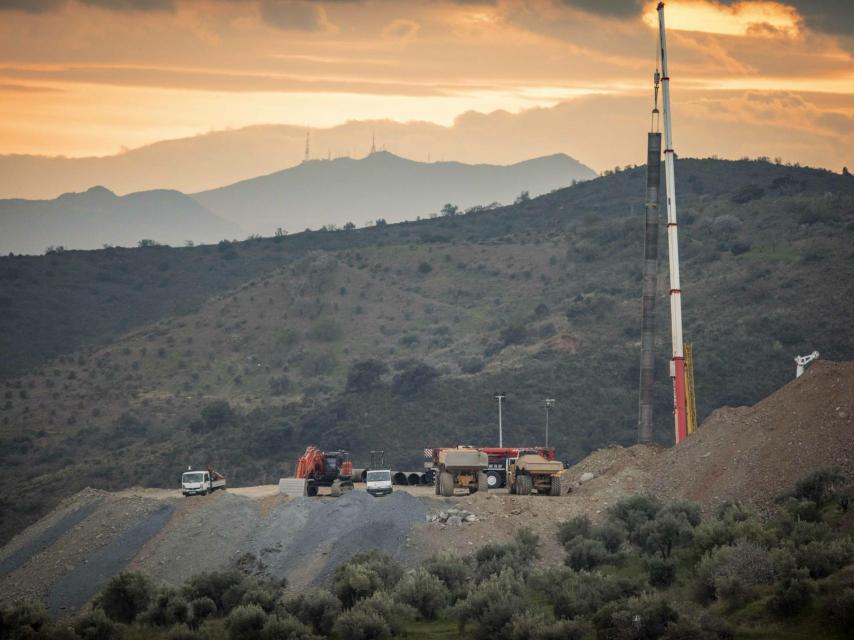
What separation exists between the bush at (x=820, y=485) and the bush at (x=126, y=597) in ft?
65.6

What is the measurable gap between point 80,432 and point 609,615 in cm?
8767

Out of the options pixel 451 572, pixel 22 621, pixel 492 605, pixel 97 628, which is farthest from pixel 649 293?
pixel 22 621

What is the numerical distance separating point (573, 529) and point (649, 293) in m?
23.2

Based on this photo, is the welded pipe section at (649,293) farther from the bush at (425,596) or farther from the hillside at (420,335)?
the bush at (425,596)

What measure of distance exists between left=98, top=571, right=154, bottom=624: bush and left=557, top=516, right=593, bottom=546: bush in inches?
529

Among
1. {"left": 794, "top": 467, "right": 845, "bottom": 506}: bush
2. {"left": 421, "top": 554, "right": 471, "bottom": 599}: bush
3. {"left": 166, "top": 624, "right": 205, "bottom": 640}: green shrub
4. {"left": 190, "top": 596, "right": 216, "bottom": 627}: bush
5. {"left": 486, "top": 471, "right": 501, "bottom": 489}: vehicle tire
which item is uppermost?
{"left": 794, "top": 467, "right": 845, "bottom": 506}: bush

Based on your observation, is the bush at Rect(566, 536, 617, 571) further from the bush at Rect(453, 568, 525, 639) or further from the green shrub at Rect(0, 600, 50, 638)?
the green shrub at Rect(0, 600, 50, 638)

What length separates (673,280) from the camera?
60.8 m

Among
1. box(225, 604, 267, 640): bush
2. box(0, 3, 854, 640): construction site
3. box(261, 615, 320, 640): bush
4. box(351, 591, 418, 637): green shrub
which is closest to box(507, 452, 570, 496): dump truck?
box(0, 3, 854, 640): construction site

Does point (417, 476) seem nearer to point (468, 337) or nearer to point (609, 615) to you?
point (609, 615)

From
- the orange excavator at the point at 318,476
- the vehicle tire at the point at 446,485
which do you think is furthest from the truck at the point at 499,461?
the orange excavator at the point at 318,476

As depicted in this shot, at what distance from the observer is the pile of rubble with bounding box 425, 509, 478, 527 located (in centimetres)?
4874

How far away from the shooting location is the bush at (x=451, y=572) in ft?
131

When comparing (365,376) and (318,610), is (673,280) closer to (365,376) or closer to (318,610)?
(318,610)
